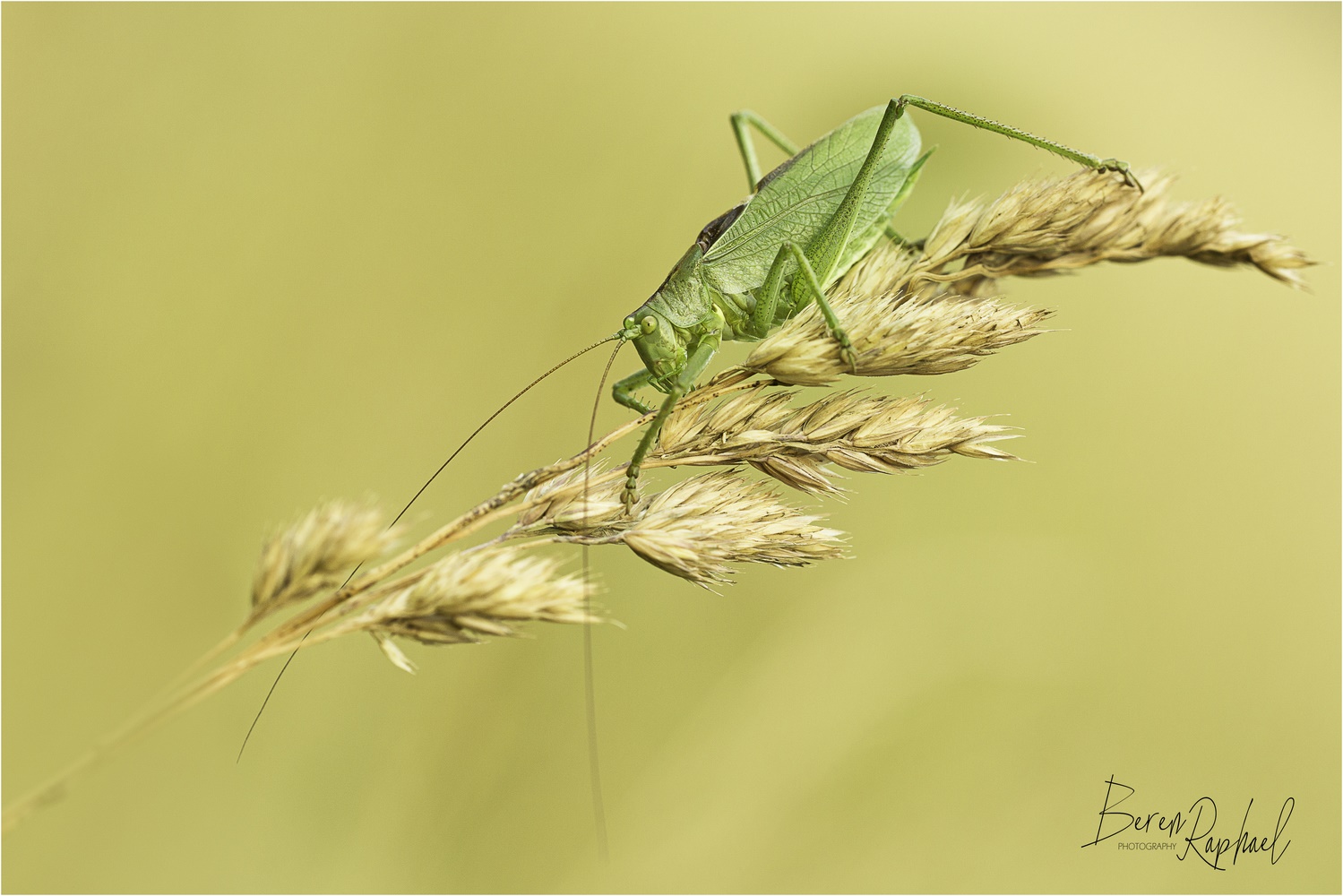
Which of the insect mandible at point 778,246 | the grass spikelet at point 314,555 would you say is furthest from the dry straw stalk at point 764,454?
the insect mandible at point 778,246

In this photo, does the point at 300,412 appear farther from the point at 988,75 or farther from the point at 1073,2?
the point at 1073,2

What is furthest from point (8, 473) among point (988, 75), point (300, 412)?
point (988, 75)

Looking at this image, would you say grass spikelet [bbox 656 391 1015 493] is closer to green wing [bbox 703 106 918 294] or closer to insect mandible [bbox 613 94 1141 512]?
insect mandible [bbox 613 94 1141 512]

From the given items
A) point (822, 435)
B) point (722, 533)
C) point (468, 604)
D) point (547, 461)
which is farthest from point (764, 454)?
point (547, 461)

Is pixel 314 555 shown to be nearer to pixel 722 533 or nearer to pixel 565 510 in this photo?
pixel 565 510

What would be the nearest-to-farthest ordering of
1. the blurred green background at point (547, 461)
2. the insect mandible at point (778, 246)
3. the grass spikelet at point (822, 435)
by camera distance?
1. the grass spikelet at point (822, 435)
2. the insect mandible at point (778, 246)
3. the blurred green background at point (547, 461)

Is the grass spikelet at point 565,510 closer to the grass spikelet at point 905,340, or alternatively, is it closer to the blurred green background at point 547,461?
the grass spikelet at point 905,340

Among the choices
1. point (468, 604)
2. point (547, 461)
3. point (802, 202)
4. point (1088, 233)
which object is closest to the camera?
point (468, 604)
